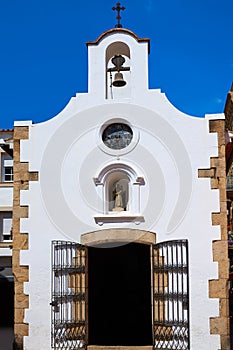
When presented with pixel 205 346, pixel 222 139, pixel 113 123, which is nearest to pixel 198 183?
pixel 222 139

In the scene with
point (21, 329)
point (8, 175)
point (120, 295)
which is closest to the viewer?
point (21, 329)

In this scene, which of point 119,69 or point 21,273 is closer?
point 21,273

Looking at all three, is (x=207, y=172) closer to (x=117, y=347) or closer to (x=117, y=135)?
(x=117, y=135)

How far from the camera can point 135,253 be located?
492 inches

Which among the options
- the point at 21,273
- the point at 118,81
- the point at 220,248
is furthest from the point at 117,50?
the point at 21,273

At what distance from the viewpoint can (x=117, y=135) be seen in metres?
11.7

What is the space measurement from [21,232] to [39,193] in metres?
0.95

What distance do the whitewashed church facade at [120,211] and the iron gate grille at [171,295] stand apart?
2cm

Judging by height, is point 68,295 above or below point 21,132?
below

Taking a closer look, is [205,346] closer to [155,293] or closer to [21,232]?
[155,293]

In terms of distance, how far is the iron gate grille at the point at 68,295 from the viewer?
434 inches

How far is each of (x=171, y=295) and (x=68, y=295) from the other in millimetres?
2207

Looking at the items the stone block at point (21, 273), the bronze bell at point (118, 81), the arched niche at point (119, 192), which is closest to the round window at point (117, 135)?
the arched niche at point (119, 192)

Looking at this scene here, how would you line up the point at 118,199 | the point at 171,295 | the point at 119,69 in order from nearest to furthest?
1. the point at 171,295
2. the point at 118,199
3. the point at 119,69
